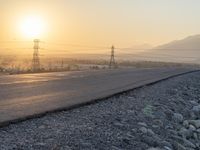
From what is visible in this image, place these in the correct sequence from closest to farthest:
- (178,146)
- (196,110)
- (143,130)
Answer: (178,146) → (143,130) → (196,110)

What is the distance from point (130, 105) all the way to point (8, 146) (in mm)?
7273

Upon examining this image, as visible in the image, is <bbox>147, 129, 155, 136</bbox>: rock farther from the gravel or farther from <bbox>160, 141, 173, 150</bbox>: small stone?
<bbox>160, 141, 173, 150</bbox>: small stone

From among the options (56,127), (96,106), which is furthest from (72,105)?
(56,127)

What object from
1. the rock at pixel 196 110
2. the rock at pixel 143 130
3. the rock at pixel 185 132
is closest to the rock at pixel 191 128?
the rock at pixel 185 132

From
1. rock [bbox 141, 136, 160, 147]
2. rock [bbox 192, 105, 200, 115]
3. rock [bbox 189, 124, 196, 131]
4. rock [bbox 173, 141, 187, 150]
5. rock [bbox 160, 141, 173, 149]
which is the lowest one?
rock [bbox 192, 105, 200, 115]

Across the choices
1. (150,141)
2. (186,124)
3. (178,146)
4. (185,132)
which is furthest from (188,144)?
(186,124)

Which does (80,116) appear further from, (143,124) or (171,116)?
(171,116)

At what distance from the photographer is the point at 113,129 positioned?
11133 mm

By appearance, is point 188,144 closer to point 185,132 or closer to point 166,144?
point 185,132

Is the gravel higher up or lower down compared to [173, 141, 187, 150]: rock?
higher up

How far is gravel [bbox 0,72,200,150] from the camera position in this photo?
9070 millimetres

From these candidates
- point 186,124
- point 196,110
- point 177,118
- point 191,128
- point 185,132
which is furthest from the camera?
point 196,110

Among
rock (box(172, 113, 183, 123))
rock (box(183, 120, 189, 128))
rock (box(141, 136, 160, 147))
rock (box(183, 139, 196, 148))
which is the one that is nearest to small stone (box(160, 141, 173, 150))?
rock (box(141, 136, 160, 147))

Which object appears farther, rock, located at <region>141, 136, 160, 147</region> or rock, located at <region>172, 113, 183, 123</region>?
rock, located at <region>172, 113, 183, 123</region>
